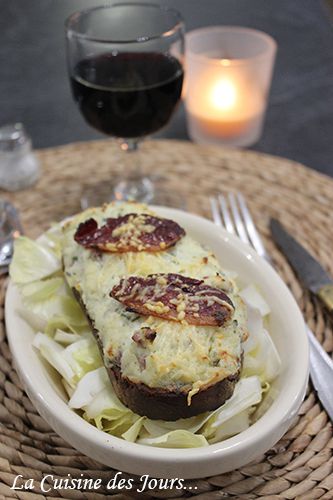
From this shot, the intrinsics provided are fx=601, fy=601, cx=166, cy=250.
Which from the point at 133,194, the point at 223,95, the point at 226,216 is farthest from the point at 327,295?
the point at 223,95

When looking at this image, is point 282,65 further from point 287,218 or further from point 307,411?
point 307,411

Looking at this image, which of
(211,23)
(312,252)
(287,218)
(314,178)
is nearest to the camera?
(312,252)

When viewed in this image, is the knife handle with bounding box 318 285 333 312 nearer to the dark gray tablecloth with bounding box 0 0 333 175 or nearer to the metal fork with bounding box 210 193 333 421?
the metal fork with bounding box 210 193 333 421

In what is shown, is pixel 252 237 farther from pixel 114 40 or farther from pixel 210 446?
pixel 210 446

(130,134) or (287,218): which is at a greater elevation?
(130,134)

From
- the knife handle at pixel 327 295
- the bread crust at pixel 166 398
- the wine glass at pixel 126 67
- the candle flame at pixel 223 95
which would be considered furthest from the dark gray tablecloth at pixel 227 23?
the bread crust at pixel 166 398

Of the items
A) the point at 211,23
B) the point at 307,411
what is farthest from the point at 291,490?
the point at 211,23

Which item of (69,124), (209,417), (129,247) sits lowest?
(69,124)
